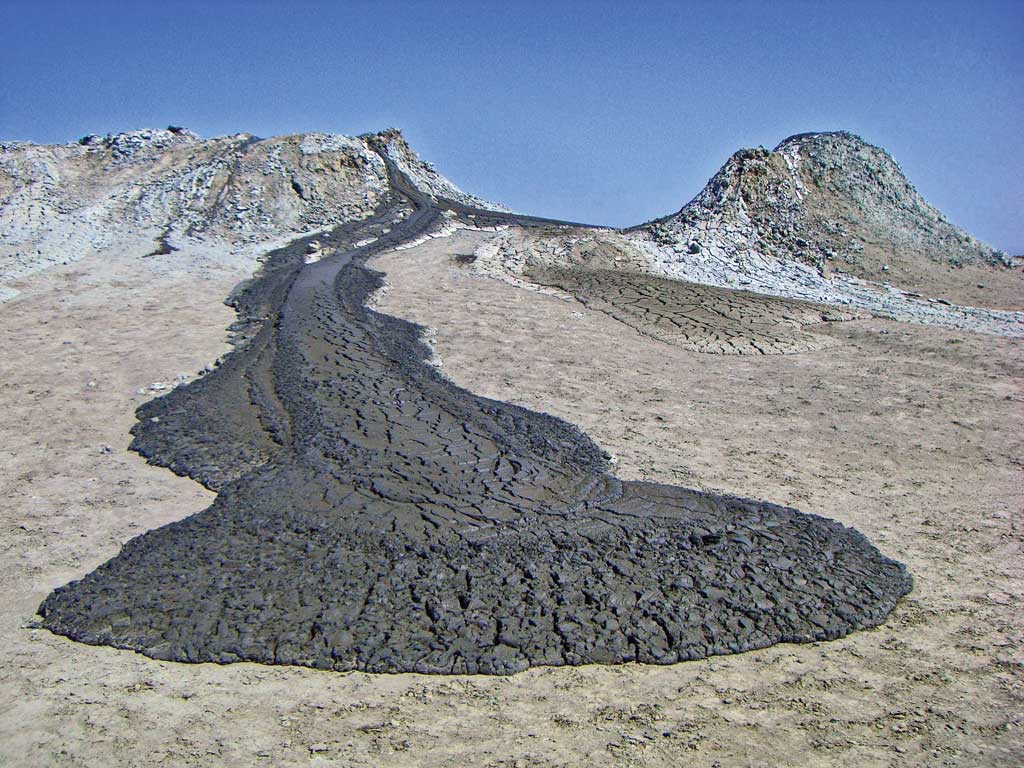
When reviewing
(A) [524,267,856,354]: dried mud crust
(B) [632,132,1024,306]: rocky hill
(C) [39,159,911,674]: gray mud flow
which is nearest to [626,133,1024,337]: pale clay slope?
(B) [632,132,1024,306]: rocky hill

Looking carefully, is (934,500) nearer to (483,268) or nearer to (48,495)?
(48,495)

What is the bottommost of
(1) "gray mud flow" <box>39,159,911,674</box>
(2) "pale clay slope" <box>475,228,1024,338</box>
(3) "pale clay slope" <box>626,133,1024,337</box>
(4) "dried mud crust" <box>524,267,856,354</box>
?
(1) "gray mud flow" <box>39,159,911,674</box>

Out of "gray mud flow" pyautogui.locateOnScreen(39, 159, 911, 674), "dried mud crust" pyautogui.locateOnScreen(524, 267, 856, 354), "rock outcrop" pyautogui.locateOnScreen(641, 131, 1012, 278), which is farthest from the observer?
"rock outcrop" pyautogui.locateOnScreen(641, 131, 1012, 278)

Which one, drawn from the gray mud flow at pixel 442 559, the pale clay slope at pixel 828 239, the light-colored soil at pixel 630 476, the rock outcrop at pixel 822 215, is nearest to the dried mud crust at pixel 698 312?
the light-colored soil at pixel 630 476

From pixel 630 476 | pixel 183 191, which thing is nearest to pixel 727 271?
pixel 630 476

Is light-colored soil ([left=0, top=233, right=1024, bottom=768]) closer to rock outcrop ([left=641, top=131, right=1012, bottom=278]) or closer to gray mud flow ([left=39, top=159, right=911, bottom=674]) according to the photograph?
gray mud flow ([left=39, top=159, right=911, bottom=674])

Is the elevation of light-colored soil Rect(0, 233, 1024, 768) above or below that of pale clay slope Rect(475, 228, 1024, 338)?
below

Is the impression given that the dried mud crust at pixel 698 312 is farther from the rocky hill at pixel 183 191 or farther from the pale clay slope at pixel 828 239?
the rocky hill at pixel 183 191
